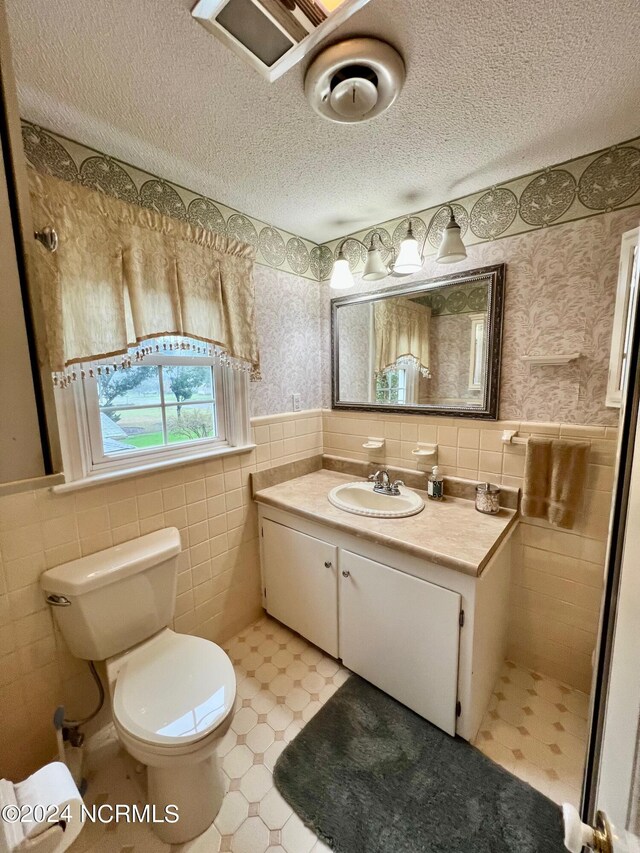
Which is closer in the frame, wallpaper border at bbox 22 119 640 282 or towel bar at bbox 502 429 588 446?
wallpaper border at bbox 22 119 640 282

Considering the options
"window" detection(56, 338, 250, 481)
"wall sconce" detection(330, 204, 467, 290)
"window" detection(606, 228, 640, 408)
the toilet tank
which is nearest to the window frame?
"window" detection(56, 338, 250, 481)

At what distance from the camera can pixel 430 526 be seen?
1.45 meters

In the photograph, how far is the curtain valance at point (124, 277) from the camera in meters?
1.09

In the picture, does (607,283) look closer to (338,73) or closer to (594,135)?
(594,135)

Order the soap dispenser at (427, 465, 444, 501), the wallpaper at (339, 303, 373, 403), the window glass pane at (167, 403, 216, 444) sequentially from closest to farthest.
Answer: the window glass pane at (167, 403, 216, 444), the soap dispenser at (427, 465, 444, 501), the wallpaper at (339, 303, 373, 403)

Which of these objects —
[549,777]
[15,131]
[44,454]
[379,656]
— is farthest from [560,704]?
[15,131]

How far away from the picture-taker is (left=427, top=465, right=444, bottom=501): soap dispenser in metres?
1.73

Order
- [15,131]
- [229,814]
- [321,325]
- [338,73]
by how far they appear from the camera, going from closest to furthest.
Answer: [15,131] < [338,73] < [229,814] < [321,325]

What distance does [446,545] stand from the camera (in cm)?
129

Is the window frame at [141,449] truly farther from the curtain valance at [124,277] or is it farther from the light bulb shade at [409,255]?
the light bulb shade at [409,255]

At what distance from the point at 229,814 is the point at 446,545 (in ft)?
3.83

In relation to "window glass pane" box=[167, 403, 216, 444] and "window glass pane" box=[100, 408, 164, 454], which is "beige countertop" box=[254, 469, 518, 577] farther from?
"window glass pane" box=[100, 408, 164, 454]

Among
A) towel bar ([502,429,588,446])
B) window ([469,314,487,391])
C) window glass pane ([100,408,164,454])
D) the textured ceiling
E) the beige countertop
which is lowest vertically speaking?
the beige countertop

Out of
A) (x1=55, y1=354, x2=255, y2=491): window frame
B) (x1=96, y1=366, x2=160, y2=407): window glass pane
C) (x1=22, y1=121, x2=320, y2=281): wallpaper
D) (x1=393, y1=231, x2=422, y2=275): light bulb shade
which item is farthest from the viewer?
(x1=393, y1=231, x2=422, y2=275): light bulb shade
